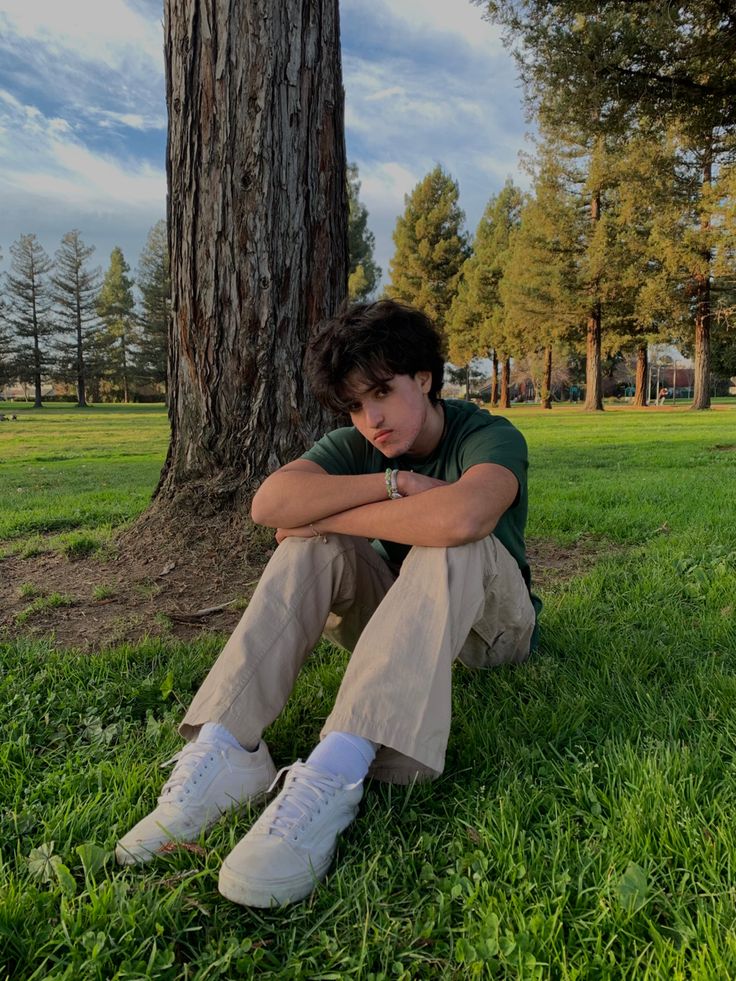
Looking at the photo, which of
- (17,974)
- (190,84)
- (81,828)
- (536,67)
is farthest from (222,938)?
(536,67)

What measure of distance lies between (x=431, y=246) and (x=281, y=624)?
33426mm

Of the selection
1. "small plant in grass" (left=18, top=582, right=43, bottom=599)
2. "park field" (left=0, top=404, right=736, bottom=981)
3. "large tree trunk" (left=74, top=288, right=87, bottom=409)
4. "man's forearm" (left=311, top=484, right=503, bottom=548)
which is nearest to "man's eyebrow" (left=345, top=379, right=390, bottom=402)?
"man's forearm" (left=311, top=484, right=503, bottom=548)

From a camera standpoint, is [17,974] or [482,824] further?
[482,824]

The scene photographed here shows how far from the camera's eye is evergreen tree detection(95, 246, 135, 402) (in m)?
48.3

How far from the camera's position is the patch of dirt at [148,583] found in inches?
113

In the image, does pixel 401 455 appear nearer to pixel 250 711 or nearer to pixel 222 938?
pixel 250 711

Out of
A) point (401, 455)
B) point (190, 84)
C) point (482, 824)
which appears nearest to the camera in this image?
point (482, 824)

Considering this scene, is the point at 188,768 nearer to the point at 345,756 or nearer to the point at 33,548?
the point at 345,756

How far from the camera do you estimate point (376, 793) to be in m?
1.66

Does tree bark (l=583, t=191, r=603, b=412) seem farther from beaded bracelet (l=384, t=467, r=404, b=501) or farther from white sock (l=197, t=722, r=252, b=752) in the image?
white sock (l=197, t=722, r=252, b=752)

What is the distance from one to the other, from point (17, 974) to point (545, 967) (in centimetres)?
93

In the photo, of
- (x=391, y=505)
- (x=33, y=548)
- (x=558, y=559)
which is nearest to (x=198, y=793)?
(x=391, y=505)

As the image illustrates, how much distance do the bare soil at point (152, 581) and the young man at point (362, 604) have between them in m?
1.04

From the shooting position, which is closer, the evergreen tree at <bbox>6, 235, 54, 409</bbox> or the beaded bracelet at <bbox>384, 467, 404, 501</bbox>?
the beaded bracelet at <bbox>384, 467, 404, 501</bbox>
